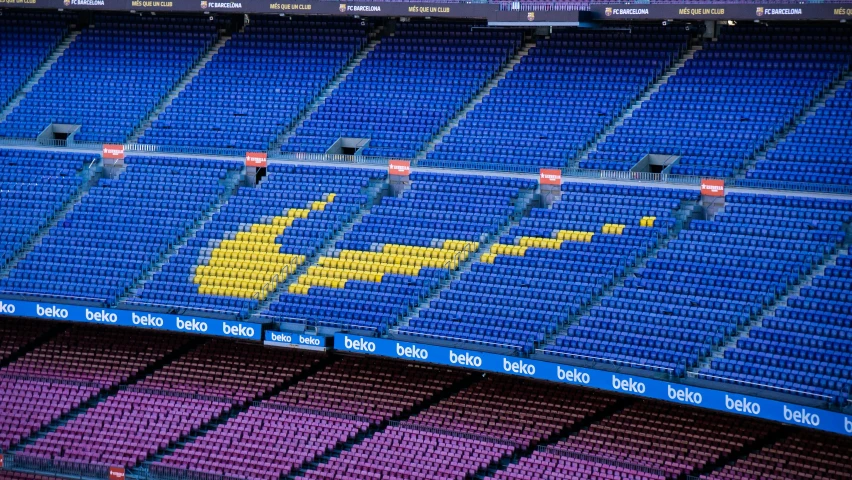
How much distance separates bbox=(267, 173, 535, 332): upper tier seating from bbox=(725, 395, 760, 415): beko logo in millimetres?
9798

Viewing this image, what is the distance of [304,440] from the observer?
3812 centimetres

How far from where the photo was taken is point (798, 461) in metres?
33.5

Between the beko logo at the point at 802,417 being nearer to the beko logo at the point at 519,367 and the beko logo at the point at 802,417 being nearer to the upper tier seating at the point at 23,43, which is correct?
the beko logo at the point at 519,367

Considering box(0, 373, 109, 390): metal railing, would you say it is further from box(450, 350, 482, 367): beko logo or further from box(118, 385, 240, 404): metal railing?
box(450, 350, 482, 367): beko logo

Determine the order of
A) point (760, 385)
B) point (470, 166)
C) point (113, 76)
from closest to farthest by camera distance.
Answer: point (760, 385), point (470, 166), point (113, 76)

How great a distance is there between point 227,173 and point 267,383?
26.6 ft

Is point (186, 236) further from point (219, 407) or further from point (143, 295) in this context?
point (219, 407)

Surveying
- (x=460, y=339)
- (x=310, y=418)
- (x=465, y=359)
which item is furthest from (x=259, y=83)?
(x=465, y=359)

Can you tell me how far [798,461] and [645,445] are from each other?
3.73 metres

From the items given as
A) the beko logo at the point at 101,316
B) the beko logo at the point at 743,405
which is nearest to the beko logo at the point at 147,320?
the beko logo at the point at 101,316

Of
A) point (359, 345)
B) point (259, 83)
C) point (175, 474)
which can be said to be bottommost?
point (175, 474)

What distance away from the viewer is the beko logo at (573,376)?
3531 centimetres

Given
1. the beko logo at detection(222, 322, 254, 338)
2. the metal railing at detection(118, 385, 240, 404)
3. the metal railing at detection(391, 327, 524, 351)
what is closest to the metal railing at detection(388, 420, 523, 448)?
the metal railing at detection(391, 327, 524, 351)

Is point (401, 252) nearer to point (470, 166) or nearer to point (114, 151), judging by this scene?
point (470, 166)
